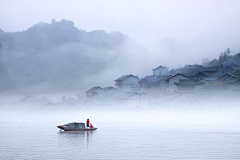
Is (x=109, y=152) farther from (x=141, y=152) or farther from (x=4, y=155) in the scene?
(x=4, y=155)

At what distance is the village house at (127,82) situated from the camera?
112469mm

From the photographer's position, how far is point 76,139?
116ft

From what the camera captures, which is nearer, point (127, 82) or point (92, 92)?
point (92, 92)

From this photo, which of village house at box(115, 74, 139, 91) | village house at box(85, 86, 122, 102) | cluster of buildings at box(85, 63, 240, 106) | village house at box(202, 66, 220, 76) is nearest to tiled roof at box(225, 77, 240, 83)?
cluster of buildings at box(85, 63, 240, 106)

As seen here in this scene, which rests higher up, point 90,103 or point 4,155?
point 90,103

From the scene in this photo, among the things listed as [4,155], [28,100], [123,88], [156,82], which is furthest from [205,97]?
[4,155]

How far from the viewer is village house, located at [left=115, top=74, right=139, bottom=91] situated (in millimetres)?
112469

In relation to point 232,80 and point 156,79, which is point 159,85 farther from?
point 232,80

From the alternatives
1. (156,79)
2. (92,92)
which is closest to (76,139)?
Answer: (92,92)

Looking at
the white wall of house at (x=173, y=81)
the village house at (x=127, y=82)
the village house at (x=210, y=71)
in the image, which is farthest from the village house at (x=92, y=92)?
the village house at (x=210, y=71)

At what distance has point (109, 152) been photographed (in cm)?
2584

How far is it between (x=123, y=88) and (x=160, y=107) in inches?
1106

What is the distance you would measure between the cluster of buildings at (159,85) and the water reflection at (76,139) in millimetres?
45053

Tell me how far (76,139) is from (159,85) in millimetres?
69188
